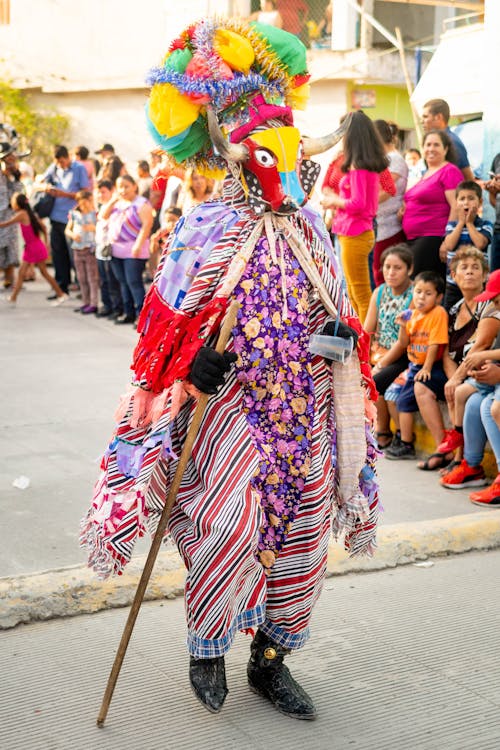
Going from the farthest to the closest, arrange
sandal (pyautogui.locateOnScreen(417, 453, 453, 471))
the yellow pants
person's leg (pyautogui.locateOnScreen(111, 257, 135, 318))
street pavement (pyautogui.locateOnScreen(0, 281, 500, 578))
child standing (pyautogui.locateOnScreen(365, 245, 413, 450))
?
person's leg (pyautogui.locateOnScreen(111, 257, 135, 318)) → the yellow pants → child standing (pyautogui.locateOnScreen(365, 245, 413, 450)) → sandal (pyautogui.locateOnScreen(417, 453, 453, 471)) → street pavement (pyautogui.locateOnScreen(0, 281, 500, 578))

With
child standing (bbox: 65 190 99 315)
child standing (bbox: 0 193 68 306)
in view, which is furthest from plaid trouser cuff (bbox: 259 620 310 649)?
child standing (bbox: 0 193 68 306)

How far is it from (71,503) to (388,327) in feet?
8.77

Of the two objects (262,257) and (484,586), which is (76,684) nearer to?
(262,257)

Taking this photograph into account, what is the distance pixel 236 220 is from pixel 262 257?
158mm

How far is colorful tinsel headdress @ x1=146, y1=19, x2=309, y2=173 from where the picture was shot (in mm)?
3176

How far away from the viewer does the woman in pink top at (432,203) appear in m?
7.30

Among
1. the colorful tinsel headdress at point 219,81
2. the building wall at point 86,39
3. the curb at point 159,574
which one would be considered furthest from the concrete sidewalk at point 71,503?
the building wall at point 86,39

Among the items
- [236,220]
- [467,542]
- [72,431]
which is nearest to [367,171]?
[72,431]

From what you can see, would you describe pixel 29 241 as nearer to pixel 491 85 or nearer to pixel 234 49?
pixel 491 85

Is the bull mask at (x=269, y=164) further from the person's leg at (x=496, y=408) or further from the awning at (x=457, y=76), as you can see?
the awning at (x=457, y=76)

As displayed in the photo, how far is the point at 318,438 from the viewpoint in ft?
10.8

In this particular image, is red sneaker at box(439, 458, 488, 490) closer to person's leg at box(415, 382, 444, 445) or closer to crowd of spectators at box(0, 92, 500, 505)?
crowd of spectators at box(0, 92, 500, 505)

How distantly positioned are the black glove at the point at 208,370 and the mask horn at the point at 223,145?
612mm

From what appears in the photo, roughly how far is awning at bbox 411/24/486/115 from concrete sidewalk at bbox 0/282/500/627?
5618mm
